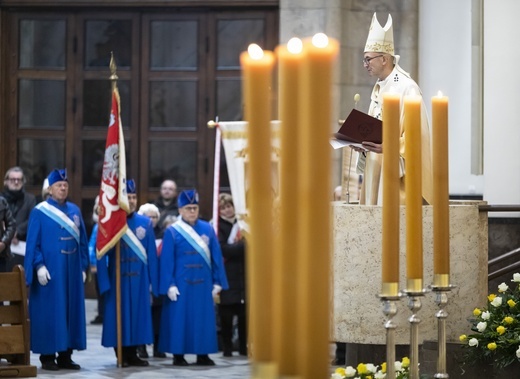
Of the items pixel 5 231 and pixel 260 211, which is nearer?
pixel 260 211

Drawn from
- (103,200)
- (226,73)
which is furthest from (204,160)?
(103,200)

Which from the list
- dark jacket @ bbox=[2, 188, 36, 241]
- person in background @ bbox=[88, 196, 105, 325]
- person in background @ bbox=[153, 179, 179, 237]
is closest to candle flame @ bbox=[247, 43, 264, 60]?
person in background @ bbox=[88, 196, 105, 325]

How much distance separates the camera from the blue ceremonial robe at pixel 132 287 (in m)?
11.7

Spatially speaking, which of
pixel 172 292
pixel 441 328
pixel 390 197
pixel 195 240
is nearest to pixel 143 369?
pixel 172 292

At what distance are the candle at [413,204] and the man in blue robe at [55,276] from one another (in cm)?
834

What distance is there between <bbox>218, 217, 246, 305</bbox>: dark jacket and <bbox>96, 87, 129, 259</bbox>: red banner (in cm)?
125

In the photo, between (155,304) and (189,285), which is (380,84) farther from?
(155,304)

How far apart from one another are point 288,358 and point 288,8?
13.0m

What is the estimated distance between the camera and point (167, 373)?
10.9 metres

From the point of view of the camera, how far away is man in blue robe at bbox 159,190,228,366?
39.1ft

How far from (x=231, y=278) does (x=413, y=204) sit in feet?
30.9

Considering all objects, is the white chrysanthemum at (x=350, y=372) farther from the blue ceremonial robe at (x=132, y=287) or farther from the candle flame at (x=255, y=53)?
the blue ceremonial robe at (x=132, y=287)

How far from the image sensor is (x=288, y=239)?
5.58 ft

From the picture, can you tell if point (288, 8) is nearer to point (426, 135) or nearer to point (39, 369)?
point (39, 369)
